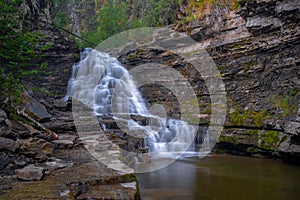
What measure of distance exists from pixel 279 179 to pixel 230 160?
81.6 inches

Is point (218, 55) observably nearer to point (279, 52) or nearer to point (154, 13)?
point (279, 52)

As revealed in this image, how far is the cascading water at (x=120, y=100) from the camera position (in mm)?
9078

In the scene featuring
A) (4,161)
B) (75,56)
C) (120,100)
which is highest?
(75,56)

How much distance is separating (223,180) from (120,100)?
7.58m

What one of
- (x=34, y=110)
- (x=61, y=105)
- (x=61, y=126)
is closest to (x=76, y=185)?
(x=61, y=126)

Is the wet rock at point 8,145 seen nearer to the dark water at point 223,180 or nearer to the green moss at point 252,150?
the dark water at point 223,180

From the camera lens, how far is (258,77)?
30.3 ft

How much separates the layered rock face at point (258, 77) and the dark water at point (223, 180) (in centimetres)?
75

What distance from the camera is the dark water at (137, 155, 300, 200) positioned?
489cm

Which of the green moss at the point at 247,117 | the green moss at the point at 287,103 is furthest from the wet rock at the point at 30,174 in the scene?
the green moss at the point at 287,103

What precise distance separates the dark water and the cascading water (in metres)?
1.43

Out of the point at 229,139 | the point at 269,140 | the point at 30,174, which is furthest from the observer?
the point at 229,139

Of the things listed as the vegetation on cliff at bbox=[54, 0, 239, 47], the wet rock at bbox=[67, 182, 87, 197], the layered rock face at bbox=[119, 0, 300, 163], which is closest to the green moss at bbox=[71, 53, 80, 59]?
the vegetation on cliff at bbox=[54, 0, 239, 47]

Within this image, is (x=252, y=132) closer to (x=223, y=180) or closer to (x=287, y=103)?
(x=287, y=103)
